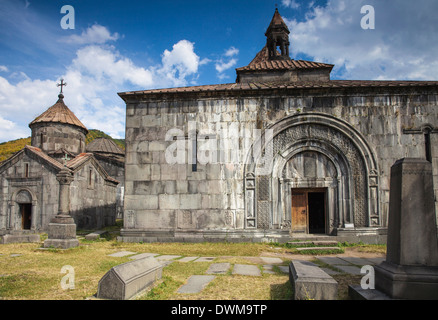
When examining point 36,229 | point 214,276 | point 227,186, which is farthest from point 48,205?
point 214,276

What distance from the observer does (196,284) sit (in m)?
5.02

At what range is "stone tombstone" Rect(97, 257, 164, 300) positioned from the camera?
3.92m

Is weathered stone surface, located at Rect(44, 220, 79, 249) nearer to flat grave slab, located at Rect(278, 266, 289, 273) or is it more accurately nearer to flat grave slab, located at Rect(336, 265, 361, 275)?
flat grave slab, located at Rect(278, 266, 289, 273)

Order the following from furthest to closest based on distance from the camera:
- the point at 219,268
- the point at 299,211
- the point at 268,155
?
the point at 299,211
the point at 268,155
the point at 219,268

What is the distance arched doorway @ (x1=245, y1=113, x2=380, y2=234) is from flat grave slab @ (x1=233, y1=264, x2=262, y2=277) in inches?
146

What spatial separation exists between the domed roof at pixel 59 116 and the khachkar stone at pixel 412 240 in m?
19.6

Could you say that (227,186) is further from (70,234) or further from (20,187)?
(20,187)

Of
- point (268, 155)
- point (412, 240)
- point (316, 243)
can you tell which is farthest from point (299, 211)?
point (412, 240)

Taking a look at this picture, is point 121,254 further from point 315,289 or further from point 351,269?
point 315,289

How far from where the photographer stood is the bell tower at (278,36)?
52.9ft

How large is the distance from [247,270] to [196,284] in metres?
1.51

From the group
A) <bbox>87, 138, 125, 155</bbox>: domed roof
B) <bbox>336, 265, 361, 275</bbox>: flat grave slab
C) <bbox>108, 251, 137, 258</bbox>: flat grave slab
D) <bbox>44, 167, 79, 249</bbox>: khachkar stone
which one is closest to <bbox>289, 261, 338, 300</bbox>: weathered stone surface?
<bbox>336, 265, 361, 275</bbox>: flat grave slab

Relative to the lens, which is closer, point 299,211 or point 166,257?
point 166,257

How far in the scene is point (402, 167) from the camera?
13.8 ft
